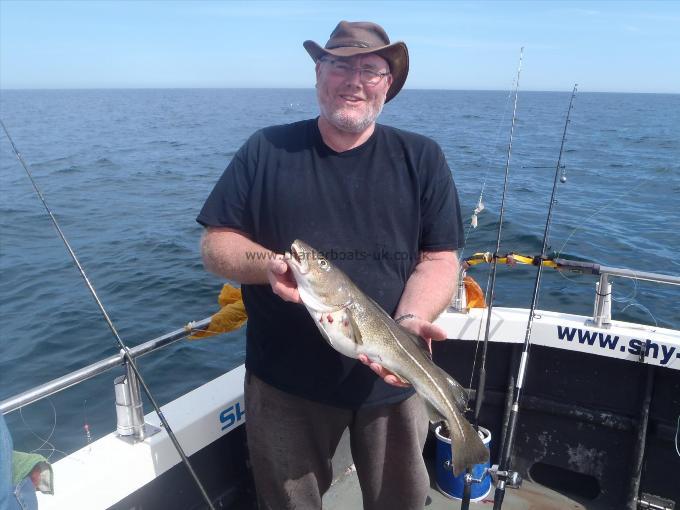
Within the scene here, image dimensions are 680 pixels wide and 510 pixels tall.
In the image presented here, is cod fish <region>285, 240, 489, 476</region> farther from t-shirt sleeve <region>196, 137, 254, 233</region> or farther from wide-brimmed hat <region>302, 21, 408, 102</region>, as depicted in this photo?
wide-brimmed hat <region>302, 21, 408, 102</region>

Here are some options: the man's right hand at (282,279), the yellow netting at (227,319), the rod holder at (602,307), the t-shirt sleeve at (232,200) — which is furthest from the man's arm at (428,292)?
the rod holder at (602,307)

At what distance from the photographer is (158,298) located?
32.9ft

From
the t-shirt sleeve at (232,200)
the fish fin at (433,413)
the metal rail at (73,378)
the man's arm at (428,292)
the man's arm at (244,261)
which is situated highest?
the t-shirt sleeve at (232,200)

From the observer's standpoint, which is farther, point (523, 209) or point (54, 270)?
point (523, 209)

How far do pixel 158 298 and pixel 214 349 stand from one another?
95.5 inches

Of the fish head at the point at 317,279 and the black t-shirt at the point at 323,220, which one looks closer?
the fish head at the point at 317,279

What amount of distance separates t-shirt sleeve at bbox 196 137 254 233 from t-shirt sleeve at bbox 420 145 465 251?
849mm

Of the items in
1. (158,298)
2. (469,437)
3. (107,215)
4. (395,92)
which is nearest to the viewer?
(469,437)

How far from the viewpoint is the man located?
2.67 m

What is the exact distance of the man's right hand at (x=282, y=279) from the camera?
7.90ft

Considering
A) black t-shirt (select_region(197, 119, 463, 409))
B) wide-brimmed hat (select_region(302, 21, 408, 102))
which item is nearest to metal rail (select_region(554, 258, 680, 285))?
black t-shirt (select_region(197, 119, 463, 409))

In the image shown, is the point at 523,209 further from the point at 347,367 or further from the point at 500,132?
the point at 500,132

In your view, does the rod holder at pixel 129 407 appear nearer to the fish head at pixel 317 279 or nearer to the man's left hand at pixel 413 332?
the fish head at pixel 317 279

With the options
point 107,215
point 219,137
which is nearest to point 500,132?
point 219,137
